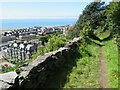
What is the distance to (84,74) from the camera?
475 inches

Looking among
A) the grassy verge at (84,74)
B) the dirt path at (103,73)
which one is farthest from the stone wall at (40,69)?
the dirt path at (103,73)

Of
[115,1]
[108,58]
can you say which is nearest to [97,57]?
[108,58]

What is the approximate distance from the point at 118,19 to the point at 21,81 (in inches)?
713

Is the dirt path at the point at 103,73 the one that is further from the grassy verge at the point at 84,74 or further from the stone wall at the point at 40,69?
the stone wall at the point at 40,69

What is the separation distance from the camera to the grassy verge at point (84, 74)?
10.3 m

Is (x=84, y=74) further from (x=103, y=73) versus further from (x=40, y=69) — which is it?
(x=40, y=69)

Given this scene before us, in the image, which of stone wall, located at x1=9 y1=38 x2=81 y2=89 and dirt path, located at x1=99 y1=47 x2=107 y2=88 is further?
dirt path, located at x1=99 y1=47 x2=107 y2=88

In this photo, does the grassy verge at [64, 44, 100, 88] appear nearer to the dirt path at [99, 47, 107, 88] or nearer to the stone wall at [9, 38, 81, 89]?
the dirt path at [99, 47, 107, 88]

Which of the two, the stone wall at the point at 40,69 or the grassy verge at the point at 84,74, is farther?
the grassy verge at the point at 84,74

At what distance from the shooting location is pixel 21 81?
7.91m

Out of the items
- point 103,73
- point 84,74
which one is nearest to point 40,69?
point 84,74

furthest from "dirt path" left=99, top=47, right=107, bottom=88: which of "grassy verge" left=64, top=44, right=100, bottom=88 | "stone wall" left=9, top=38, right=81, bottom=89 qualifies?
"stone wall" left=9, top=38, right=81, bottom=89

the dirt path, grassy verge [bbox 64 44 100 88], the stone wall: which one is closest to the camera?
the stone wall

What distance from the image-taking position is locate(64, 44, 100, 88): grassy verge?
33.9 feet
